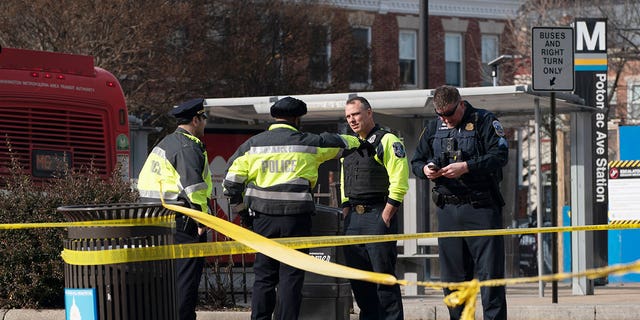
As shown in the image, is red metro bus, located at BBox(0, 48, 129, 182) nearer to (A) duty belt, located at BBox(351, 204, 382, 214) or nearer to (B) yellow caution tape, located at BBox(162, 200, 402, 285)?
(A) duty belt, located at BBox(351, 204, 382, 214)

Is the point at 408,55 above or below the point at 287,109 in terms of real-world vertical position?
above

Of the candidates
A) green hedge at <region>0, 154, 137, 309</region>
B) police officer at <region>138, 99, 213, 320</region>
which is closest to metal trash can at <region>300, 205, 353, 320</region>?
police officer at <region>138, 99, 213, 320</region>

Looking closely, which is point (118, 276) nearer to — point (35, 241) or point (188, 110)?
point (188, 110)

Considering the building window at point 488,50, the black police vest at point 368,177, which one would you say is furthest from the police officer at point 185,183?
the building window at point 488,50

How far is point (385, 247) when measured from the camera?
9859 millimetres

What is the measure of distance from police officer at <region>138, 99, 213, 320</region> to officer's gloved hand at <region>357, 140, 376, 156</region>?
3.81ft

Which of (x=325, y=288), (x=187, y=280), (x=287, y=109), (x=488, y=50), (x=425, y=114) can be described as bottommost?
(x=325, y=288)

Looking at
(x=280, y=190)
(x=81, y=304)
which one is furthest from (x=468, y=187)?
(x=81, y=304)

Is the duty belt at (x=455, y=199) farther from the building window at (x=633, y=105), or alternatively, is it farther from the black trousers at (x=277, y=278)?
the building window at (x=633, y=105)

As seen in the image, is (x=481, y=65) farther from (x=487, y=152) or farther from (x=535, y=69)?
(x=487, y=152)

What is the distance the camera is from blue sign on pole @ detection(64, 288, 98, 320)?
22.5 ft

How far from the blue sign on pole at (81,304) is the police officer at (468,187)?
3076mm

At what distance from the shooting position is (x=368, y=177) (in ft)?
32.7

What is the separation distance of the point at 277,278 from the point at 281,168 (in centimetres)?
80
